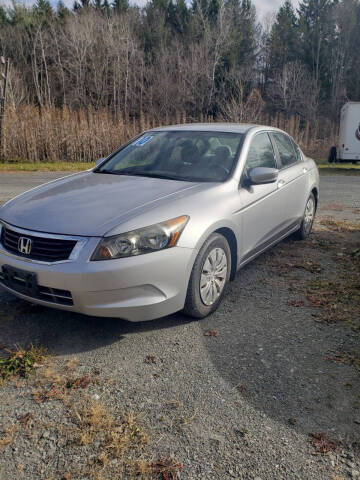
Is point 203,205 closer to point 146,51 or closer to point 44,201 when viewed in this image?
point 44,201

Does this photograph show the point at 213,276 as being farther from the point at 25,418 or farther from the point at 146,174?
the point at 25,418

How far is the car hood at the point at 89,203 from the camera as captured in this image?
316 centimetres

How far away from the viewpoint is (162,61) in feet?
165

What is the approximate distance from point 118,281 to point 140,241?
327mm

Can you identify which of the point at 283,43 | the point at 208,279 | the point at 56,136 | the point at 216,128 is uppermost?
the point at 283,43

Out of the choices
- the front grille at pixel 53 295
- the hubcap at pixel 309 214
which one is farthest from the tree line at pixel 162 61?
the front grille at pixel 53 295

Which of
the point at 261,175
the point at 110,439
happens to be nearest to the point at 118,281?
the point at 110,439

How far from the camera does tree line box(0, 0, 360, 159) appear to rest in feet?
161

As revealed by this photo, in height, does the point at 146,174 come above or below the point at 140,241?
above

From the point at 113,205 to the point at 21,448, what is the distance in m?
1.83

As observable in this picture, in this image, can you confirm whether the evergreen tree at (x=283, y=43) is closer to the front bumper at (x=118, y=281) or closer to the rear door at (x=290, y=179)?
the rear door at (x=290, y=179)

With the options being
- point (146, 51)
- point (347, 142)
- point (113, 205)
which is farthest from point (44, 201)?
point (146, 51)

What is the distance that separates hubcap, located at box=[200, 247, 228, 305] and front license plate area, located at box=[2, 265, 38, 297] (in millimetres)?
1305

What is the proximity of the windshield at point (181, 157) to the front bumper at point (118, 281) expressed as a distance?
120cm
